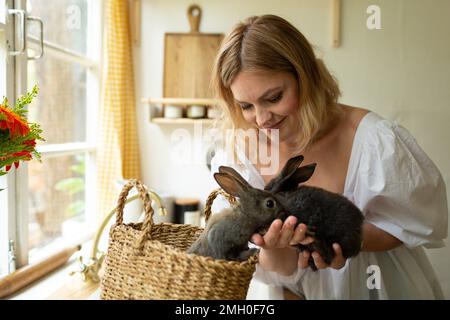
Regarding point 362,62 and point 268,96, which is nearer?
point 268,96

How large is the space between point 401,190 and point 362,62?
0.34 m

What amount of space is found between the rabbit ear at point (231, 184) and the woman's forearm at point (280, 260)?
15 cm

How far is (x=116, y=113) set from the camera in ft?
3.04

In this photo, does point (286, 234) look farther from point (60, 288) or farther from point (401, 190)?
point (60, 288)

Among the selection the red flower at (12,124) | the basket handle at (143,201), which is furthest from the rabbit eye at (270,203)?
the red flower at (12,124)

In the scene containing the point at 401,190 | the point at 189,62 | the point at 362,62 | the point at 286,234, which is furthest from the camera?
the point at 189,62

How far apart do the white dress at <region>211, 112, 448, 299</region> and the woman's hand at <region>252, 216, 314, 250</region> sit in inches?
7.0

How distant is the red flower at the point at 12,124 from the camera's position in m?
0.42

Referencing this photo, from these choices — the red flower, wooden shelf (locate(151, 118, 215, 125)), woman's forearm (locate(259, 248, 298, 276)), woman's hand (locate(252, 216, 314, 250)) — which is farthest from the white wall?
the red flower

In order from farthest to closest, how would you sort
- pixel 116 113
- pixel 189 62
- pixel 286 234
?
pixel 189 62, pixel 116 113, pixel 286 234

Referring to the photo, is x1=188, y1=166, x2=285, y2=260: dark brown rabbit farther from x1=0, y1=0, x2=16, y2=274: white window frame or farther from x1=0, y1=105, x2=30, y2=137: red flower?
x1=0, y1=0, x2=16, y2=274: white window frame

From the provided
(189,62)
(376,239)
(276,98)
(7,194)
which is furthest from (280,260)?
(189,62)

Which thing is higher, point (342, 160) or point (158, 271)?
A: point (342, 160)

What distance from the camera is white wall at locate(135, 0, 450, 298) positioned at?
667 millimetres
